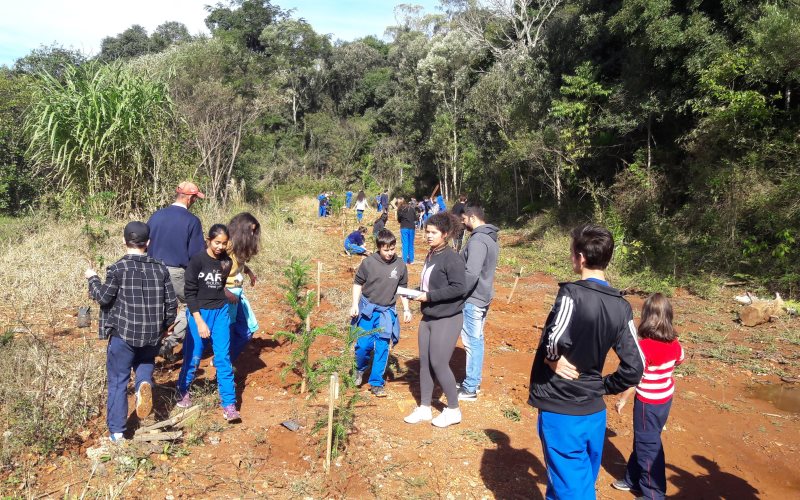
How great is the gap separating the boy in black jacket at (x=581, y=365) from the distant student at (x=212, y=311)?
252 centimetres

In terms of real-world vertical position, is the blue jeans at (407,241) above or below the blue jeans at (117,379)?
below

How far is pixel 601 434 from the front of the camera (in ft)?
8.79

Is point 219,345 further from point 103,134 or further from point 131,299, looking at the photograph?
point 103,134

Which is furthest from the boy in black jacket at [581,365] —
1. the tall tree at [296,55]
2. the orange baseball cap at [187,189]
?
the tall tree at [296,55]

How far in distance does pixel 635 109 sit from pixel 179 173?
10067 mm

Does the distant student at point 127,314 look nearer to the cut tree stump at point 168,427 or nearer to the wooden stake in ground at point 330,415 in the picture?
the cut tree stump at point 168,427

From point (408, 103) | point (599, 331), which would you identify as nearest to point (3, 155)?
point (599, 331)

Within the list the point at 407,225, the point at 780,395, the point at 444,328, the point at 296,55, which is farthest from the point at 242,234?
the point at 296,55

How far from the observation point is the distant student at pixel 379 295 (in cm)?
475

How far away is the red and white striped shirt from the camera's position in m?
3.58

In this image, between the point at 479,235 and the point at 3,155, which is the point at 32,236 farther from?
the point at 479,235

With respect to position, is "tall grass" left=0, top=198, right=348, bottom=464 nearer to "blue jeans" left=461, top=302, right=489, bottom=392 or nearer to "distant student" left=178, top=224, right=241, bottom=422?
"distant student" left=178, top=224, right=241, bottom=422

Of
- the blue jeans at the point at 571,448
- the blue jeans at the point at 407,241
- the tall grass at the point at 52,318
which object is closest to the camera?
the blue jeans at the point at 571,448

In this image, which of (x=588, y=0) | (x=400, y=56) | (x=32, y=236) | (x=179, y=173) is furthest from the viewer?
(x=400, y=56)
